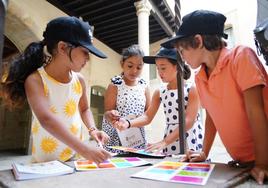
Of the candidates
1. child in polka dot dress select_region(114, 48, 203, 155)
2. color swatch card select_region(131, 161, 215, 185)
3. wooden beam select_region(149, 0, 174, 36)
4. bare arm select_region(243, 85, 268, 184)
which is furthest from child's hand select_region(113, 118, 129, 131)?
wooden beam select_region(149, 0, 174, 36)

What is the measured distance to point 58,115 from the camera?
1027 mm

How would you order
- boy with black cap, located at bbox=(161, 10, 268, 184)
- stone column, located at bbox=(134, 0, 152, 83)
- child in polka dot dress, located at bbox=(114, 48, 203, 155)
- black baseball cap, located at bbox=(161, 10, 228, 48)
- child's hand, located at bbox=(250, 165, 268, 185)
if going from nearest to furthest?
1. child's hand, located at bbox=(250, 165, 268, 185)
2. boy with black cap, located at bbox=(161, 10, 268, 184)
3. black baseball cap, located at bbox=(161, 10, 228, 48)
4. child in polka dot dress, located at bbox=(114, 48, 203, 155)
5. stone column, located at bbox=(134, 0, 152, 83)

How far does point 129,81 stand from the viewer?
5.51ft

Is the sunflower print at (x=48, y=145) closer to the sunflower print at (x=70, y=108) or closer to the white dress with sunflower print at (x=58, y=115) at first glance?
the white dress with sunflower print at (x=58, y=115)

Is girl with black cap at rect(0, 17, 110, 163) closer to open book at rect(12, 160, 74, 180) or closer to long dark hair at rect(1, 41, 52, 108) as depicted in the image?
long dark hair at rect(1, 41, 52, 108)

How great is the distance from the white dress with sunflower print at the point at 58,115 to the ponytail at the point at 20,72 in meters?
0.05

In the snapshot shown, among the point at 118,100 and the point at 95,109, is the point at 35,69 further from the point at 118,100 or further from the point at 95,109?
the point at 95,109

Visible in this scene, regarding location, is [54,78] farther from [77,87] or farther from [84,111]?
[84,111]

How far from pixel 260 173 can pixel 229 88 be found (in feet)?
0.96

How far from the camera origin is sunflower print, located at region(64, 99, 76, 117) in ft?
3.45

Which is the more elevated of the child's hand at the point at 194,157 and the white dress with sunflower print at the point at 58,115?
the white dress with sunflower print at the point at 58,115

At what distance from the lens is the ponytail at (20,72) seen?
0.98 meters

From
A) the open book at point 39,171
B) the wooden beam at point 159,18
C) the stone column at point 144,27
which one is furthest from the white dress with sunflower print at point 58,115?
the wooden beam at point 159,18

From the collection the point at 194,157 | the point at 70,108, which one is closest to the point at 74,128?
the point at 70,108
